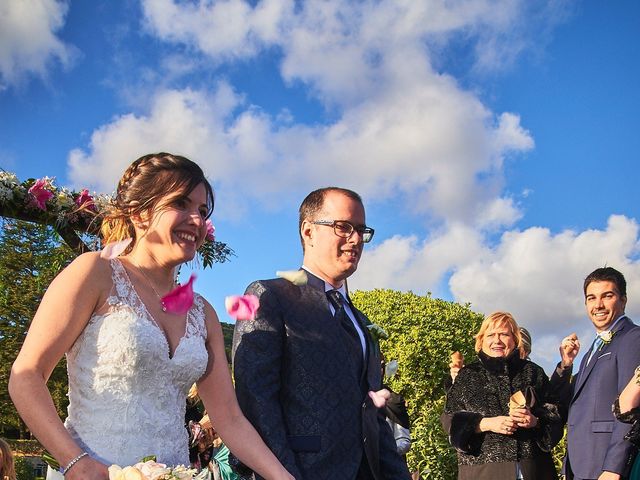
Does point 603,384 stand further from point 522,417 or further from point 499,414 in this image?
point 499,414

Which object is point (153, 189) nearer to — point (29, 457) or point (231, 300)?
point (231, 300)

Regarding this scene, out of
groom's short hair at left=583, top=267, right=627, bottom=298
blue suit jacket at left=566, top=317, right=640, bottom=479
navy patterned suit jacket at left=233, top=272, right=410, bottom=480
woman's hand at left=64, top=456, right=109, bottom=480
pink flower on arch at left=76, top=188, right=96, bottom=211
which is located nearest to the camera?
woman's hand at left=64, top=456, right=109, bottom=480

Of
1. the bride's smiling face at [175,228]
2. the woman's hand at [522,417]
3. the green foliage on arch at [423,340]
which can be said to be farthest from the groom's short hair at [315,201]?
the green foliage on arch at [423,340]

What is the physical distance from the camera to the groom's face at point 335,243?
3.74 metres

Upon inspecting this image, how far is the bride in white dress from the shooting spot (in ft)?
8.16

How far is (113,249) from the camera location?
2844 millimetres

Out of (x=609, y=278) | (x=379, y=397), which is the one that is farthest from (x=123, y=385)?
(x=609, y=278)

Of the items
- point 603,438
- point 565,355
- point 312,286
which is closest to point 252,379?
point 312,286

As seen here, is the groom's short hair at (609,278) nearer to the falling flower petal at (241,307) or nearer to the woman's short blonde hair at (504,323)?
the woman's short blonde hair at (504,323)

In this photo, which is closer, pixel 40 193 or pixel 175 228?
pixel 175 228

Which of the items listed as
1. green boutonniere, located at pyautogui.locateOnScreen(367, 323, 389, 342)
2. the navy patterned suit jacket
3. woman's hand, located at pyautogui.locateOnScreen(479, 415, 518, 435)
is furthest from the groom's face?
woman's hand, located at pyautogui.locateOnScreen(479, 415, 518, 435)

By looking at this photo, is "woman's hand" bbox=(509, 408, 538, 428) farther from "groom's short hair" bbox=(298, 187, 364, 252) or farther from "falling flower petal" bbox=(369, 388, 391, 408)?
"groom's short hair" bbox=(298, 187, 364, 252)

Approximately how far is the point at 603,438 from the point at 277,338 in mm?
3368

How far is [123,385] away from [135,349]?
146mm
